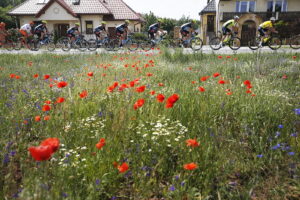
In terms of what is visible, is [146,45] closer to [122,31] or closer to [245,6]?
[122,31]

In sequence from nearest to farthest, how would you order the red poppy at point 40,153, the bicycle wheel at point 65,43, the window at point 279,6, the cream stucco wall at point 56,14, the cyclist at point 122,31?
the red poppy at point 40,153
the cyclist at point 122,31
the bicycle wheel at point 65,43
the window at point 279,6
the cream stucco wall at point 56,14

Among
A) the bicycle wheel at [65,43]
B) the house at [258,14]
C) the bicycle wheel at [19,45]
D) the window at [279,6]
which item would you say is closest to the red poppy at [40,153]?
the bicycle wheel at [65,43]

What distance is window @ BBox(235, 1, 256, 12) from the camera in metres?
28.0

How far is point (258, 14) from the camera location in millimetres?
26672

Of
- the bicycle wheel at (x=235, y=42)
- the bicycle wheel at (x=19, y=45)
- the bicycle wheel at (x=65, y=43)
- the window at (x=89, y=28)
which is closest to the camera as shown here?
the bicycle wheel at (x=235, y=42)

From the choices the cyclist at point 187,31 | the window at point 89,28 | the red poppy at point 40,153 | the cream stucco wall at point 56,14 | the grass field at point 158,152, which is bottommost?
the grass field at point 158,152

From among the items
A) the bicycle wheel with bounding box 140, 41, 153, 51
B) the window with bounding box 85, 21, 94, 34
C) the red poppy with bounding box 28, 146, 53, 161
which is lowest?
the red poppy with bounding box 28, 146, 53, 161

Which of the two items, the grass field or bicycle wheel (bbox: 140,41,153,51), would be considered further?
bicycle wheel (bbox: 140,41,153,51)

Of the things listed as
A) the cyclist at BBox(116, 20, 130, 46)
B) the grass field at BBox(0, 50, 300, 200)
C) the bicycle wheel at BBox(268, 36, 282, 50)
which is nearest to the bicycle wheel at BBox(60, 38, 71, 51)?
the cyclist at BBox(116, 20, 130, 46)

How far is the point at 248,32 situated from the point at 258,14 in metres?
2.65

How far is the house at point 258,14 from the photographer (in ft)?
84.4

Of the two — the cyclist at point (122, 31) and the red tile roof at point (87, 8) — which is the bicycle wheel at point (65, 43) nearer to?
the cyclist at point (122, 31)

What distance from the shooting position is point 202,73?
17.4 feet

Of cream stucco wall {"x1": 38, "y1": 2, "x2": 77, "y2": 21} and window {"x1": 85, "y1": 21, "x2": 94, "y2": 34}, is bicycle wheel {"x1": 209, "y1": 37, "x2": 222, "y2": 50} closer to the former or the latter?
window {"x1": 85, "y1": 21, "x2": 94, "y2": 34}
